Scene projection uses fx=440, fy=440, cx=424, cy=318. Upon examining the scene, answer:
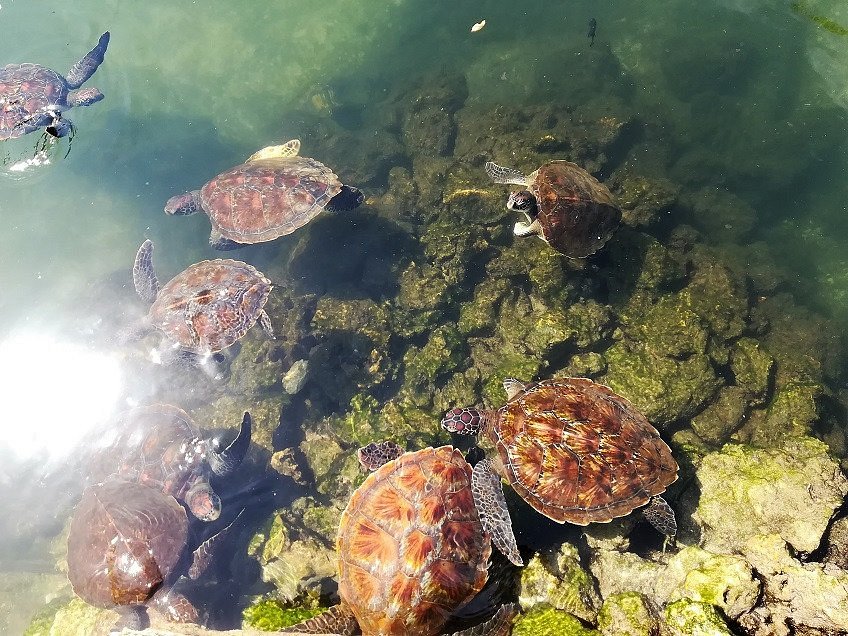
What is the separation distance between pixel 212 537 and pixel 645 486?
5110 millimetres

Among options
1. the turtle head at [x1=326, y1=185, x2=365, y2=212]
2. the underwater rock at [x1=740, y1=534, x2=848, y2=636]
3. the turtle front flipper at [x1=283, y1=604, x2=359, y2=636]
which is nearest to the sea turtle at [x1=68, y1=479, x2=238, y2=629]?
the turtle front flipper at [x1=283, y1=604, x2=359, y2=636]

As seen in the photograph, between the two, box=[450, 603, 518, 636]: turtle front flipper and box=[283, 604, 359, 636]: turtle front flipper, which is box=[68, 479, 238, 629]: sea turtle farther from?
box=[450, 603, 518, 636]: turtle front flipper

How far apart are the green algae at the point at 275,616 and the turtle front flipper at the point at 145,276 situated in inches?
228

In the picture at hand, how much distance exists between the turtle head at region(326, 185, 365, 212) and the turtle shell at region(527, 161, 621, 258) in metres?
2.91

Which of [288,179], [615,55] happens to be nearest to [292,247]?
[288,179]

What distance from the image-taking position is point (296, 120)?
10.9 meters

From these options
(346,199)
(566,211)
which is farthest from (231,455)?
(566,211)

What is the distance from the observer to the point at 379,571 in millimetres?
3777

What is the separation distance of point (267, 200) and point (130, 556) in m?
5.27

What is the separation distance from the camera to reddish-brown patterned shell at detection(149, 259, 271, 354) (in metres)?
6.54

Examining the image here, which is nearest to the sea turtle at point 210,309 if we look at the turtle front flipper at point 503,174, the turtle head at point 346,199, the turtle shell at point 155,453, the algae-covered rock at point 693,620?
the turtle shell at point 155,453

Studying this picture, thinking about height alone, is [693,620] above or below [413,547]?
above

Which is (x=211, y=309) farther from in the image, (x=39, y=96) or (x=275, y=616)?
(x=39, y=96)

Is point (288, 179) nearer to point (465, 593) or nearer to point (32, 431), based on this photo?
point (32, 431)
